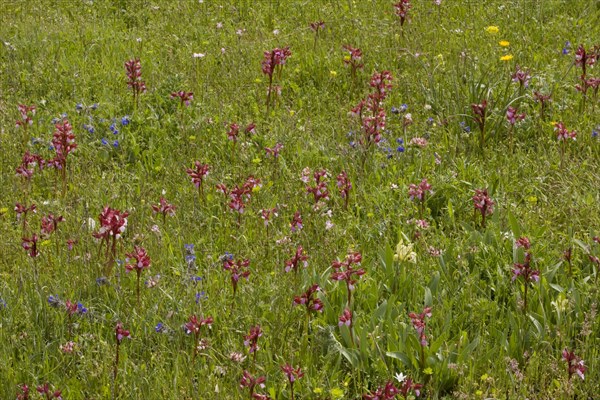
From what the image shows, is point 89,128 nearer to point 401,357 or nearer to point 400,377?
point 401,357

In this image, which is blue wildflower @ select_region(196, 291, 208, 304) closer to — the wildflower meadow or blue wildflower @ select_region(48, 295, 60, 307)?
the wildflower meadow

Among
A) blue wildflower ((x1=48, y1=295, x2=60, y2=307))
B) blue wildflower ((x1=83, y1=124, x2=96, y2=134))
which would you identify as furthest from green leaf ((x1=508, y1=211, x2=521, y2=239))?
blue wildflower ((x1=83, y1=124, x2=96, y2=134))

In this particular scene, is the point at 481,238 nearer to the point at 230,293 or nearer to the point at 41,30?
the point at 230,293

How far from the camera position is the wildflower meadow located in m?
3.31

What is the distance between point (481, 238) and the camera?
13.1 feet

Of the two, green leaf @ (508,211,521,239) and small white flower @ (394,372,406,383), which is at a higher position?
green leaf @ (508,211,521,239)

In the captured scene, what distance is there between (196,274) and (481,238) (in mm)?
1308

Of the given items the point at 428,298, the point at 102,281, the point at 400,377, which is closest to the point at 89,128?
the point at 102,281

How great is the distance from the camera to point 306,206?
4484 millimetres

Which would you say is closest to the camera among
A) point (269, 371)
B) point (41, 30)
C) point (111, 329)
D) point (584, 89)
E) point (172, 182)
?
point (269, 371)

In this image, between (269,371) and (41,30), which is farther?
(41,30)

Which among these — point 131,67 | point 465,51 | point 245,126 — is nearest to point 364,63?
point 465,51

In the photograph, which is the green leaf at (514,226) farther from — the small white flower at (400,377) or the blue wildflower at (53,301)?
the blue wildflower at (53,301)

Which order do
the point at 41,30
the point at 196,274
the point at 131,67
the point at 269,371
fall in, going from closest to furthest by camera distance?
the point at 269,371 < the point at 196,274 < the point at 131,67 < the point at 41,30
